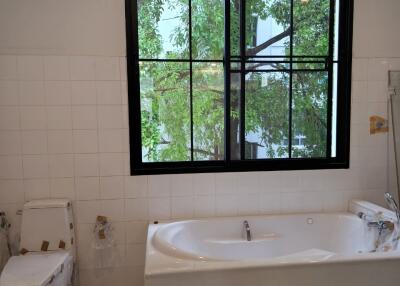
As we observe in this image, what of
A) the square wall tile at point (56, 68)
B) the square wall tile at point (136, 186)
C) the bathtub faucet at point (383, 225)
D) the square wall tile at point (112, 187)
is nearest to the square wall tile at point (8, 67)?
the square wall tile at point (56, 68)

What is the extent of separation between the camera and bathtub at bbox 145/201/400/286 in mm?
1679

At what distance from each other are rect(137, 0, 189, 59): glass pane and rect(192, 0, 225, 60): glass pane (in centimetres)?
7

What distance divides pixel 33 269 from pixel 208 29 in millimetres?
1880

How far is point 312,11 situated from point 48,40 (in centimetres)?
188

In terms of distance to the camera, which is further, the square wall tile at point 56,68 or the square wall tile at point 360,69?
the square wall tile at point 360,69

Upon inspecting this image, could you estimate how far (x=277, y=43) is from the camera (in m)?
2.47

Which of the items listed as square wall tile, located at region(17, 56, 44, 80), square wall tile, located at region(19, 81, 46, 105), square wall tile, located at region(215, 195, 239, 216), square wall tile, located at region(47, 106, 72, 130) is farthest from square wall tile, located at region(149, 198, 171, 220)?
square wall tile, located at region(17, 56, 44, 80)

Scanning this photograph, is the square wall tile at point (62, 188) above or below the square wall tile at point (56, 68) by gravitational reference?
below

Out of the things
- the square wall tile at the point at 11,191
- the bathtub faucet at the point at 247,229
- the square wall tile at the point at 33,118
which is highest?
the square wall tile at the point at 33,118

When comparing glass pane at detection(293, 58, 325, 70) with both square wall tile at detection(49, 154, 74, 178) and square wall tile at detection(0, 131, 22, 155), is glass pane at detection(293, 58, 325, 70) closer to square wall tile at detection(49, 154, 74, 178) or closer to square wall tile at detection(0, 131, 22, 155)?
square wall tile at detection(49, 154, 74, 178)

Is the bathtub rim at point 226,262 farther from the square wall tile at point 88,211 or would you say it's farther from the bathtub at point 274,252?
the square wall tile at point 88,211

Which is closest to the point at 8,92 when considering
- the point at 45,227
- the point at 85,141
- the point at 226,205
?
the point at 85,141

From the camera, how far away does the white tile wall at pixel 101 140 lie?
2178 millimetres

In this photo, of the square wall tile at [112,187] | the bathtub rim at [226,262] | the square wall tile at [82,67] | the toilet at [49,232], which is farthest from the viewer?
the square wall tile at [112,187]
